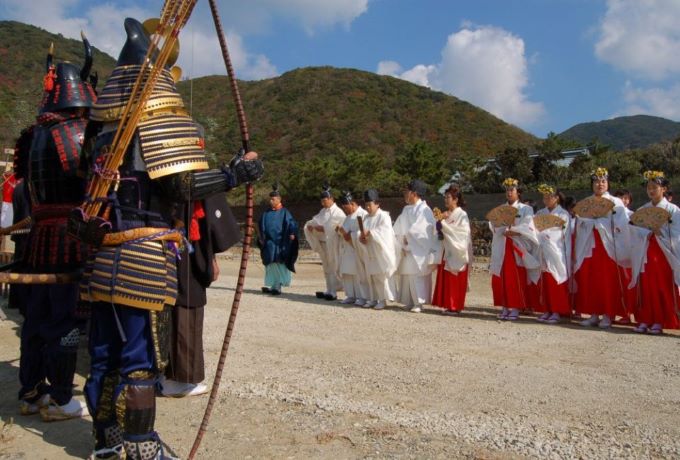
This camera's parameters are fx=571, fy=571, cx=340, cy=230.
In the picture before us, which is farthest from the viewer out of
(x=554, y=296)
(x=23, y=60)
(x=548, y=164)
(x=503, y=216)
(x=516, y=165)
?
(x=23, y=60)

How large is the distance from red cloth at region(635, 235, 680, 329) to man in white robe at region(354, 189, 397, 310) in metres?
3.69

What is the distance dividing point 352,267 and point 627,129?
139960 mm

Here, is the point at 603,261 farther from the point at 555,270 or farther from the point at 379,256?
the point at 379,256

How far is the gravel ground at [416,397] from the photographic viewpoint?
346 centimetres

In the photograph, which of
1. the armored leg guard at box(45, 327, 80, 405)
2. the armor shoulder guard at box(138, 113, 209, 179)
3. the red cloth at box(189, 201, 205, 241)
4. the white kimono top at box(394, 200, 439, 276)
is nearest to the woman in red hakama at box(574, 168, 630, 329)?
the white kimono top at box(394, 200, 439, 276)

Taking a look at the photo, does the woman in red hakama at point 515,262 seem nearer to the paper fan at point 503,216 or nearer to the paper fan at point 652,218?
Result: the paper fan at point 503,216

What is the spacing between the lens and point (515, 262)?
8.70 metres

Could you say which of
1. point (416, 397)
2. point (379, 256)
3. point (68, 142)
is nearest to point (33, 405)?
point (68, 142)

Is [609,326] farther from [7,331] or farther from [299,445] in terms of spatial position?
[7,331]

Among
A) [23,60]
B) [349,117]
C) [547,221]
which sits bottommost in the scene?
[547,221]

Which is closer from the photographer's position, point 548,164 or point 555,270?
point 555,270

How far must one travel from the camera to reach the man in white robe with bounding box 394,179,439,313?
30.5 feet

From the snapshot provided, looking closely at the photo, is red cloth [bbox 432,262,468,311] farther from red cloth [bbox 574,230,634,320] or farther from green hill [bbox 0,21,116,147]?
green hill [bbox 0,21,116,147]

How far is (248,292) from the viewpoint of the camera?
37.3 feet
